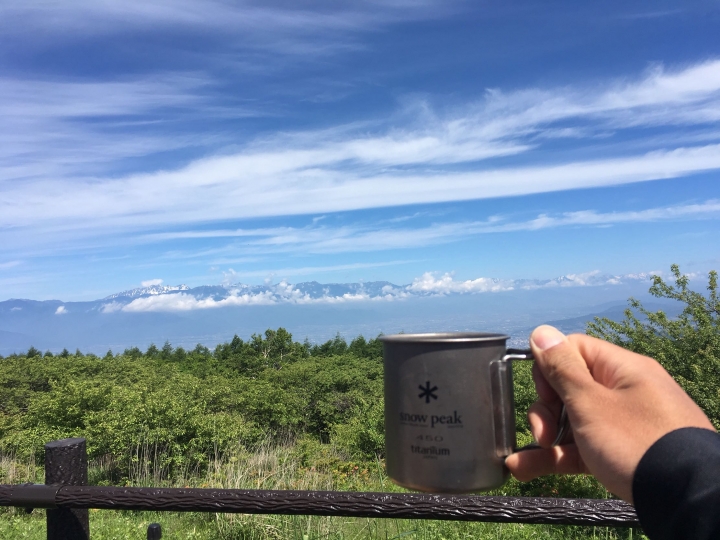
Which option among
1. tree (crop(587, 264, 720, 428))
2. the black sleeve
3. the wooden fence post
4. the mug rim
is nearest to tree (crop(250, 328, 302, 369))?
tree (crop(587, 264, 720, 428))

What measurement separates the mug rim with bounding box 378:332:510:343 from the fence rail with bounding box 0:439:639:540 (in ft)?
2.95

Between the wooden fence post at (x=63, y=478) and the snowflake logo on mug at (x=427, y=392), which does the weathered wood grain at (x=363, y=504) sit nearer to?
the wooden fence post at (x=63, y=478)

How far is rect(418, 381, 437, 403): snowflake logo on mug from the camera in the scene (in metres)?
0.94

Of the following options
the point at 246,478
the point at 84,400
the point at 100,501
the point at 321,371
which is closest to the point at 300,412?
the point at 321,371

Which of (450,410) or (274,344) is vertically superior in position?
(450,410)

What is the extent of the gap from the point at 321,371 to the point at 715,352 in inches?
611

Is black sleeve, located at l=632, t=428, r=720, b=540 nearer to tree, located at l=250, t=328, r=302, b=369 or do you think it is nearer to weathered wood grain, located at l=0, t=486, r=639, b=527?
weathered wood grain, located at l=0, t=486, r=639, b=527

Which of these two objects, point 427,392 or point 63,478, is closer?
point 427,392

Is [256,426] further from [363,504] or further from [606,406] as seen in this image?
[606,406]

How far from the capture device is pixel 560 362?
3.26ft

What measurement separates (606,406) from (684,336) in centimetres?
1476

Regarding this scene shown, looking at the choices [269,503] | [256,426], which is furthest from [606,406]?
[256,426]

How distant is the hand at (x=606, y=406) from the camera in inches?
35.8

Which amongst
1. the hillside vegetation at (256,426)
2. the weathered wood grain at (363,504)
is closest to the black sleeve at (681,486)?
the weathered wood grain at (363,504)
